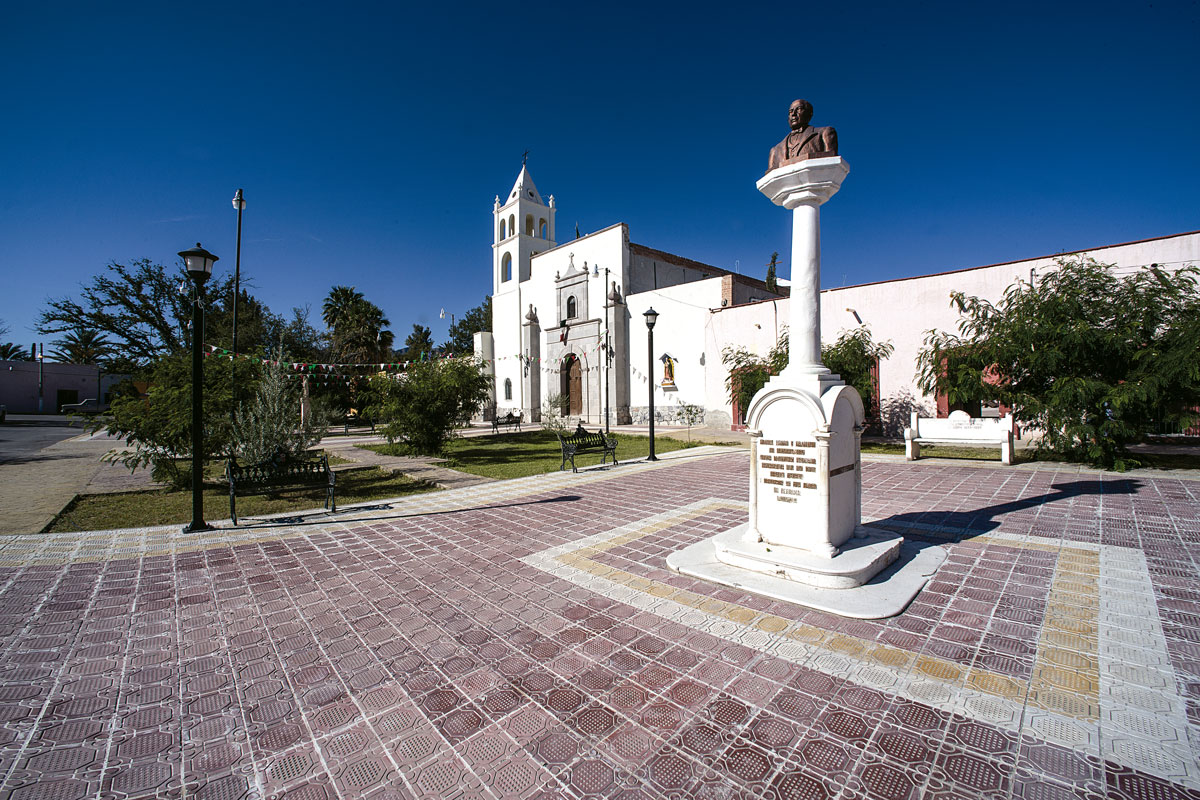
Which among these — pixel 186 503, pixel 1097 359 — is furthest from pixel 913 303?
pixel 186 503

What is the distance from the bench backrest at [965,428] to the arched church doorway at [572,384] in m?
18.2

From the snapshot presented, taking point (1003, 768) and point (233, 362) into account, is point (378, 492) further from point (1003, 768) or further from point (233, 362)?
point (1003, 768)

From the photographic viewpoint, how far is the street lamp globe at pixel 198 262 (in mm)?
6070

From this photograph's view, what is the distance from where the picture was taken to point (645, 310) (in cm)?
1905

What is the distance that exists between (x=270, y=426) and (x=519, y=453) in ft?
23.4

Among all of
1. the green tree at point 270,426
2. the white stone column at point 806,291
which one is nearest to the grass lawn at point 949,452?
the white stone column at point 806,291

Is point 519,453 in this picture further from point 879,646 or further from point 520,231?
point 520,231

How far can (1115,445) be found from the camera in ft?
29.7

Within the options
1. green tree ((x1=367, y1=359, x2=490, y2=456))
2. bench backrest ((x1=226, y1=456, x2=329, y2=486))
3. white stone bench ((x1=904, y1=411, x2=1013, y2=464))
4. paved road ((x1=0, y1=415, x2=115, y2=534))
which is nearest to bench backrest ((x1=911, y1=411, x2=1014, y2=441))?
white stone bench ((x1=904, y1=411, x2=1013, y2=464))

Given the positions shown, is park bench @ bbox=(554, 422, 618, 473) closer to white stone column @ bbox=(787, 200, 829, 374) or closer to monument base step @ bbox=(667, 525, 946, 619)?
monument base step @ bbox=(667, 525, 946, 619)

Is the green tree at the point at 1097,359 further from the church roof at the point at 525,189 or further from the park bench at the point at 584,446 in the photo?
the church roof at the point at 525,189

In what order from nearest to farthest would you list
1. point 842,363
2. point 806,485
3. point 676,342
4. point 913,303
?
point 806,485, point 842,363, point 913,303, point 676,342

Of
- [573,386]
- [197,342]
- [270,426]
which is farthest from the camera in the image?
[573,386]

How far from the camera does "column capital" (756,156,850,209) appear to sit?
449 cm
